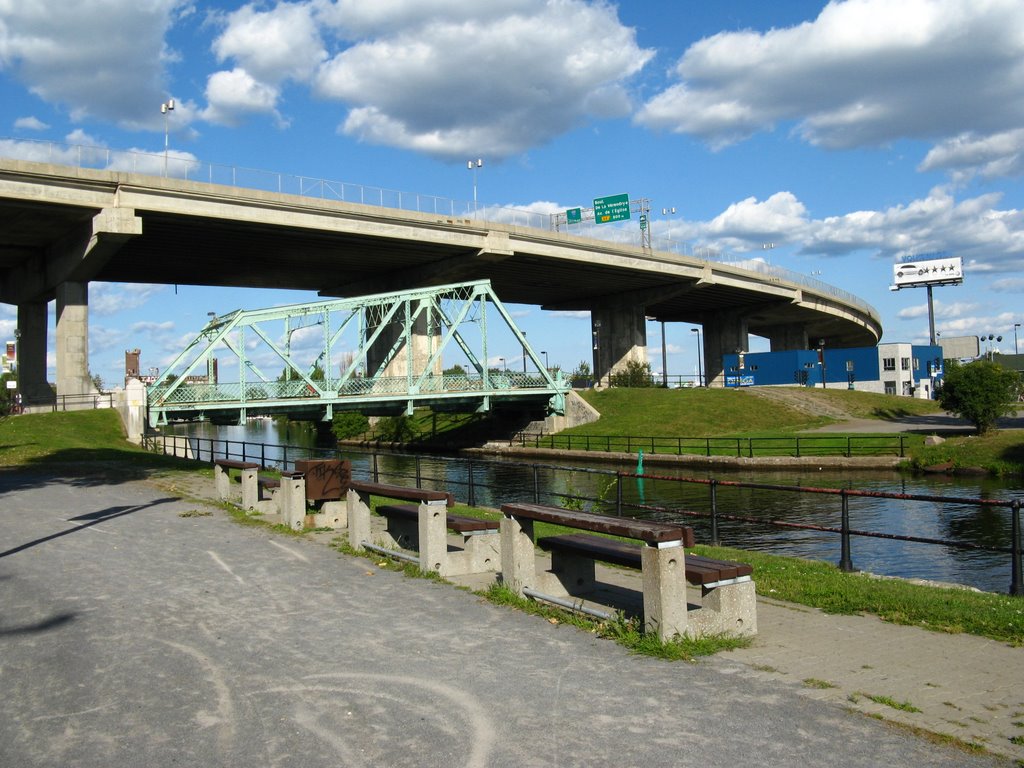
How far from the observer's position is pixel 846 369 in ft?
281

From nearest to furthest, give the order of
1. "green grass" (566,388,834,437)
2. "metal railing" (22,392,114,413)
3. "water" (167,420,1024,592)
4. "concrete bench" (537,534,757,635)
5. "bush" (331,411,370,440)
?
1. "concrete bench" (537,534,757,635)
2. "water" (167,420,1024,592)
3. "metal railing" (22,392,114,413)
4. "green grass" (566,388,834,437)
5. "bush" (331,411,370,440)

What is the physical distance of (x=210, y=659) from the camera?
21.0 ft

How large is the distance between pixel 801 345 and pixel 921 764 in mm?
103648

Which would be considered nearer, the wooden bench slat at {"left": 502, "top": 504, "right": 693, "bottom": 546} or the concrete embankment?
the wooden bench slat at {"left": 502, "top": 504, "right": 693, "bottom": 546}

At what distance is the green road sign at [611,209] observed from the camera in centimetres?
6712

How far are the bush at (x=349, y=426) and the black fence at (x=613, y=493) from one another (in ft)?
54.8

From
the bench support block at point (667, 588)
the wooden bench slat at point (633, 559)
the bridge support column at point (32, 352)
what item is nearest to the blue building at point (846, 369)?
the bridge support column at point (32, 352)

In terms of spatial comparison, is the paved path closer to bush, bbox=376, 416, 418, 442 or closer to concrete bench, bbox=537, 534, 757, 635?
concrete bench, bbox=537, 534, 757, 635

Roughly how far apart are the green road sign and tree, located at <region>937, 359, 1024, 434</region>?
33721 millimetres

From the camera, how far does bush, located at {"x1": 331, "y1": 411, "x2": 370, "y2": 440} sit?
213 feet

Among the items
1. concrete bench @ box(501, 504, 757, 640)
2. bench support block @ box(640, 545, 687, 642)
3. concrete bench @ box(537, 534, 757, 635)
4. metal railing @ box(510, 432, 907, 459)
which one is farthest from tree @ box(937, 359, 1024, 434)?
bench support block @ box(640, 545, 687, 642)

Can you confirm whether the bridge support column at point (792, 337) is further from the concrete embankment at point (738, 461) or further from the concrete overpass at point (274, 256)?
the concrete embankment at point (738, 461)

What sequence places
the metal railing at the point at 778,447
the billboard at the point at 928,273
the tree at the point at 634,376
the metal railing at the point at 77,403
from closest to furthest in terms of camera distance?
the metal railing at the point at 778,447 < the metal railing at the point at 77,403 < the tree at the point at 634,376 < the billboard at the point at 928,273

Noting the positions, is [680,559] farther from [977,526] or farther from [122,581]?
[977,526]
